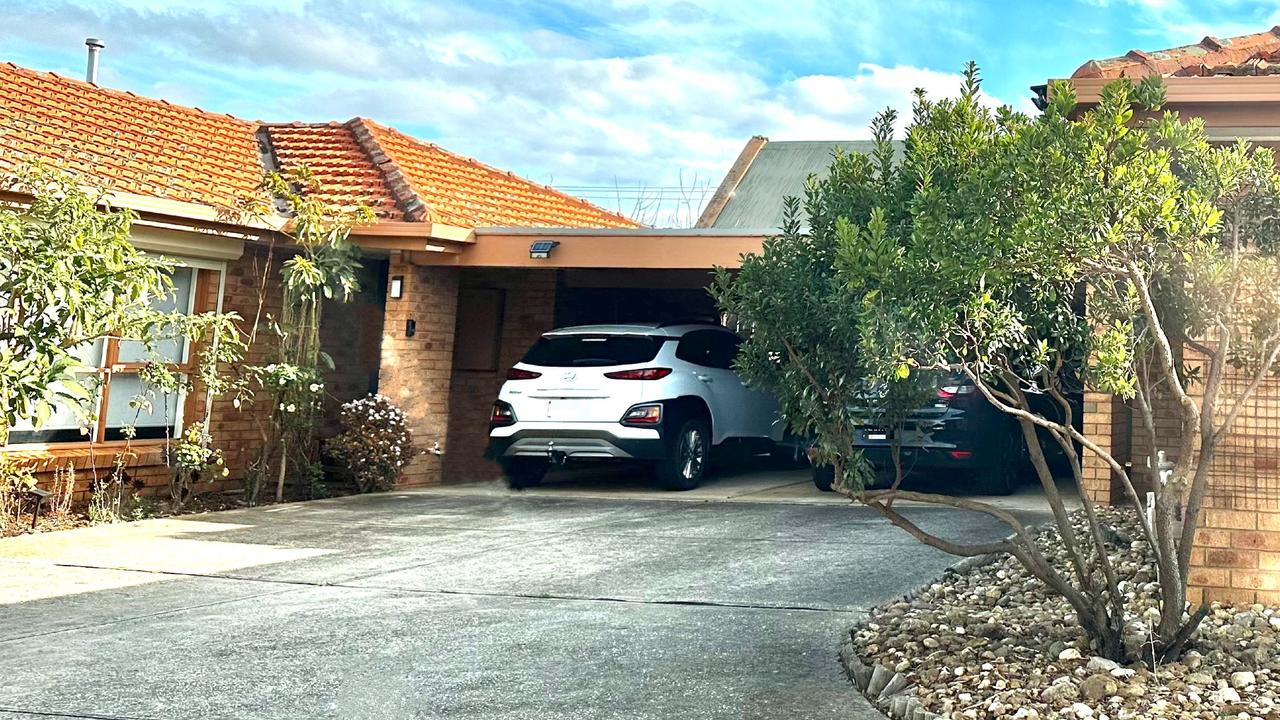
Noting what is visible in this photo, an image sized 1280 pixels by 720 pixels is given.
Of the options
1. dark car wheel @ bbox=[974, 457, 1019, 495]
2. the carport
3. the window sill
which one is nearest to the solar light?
the carport

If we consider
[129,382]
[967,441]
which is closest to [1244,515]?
[967,441]

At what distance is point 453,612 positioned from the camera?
22.8ft

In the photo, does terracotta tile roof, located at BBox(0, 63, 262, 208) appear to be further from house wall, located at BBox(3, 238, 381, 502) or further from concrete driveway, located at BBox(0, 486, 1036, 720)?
concrete driveway, located at BBox(0, 486, 1036, 720)

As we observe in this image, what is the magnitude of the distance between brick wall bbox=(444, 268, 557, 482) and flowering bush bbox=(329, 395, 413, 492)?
274 centimetres

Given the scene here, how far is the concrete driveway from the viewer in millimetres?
5355

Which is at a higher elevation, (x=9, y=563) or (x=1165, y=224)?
(x=1165, y=224)

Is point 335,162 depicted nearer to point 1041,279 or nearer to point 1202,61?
point 1202,61

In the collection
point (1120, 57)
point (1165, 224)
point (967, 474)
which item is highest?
point (1120, 57)

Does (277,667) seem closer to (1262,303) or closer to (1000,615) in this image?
(1000,615)

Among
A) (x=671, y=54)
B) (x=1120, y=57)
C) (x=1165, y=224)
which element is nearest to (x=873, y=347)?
(x=1165, y=224)

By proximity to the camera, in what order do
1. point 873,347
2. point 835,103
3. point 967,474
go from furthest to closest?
point 835,103 → point 967,474 → point 873,347

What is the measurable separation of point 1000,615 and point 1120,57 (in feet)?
13.0

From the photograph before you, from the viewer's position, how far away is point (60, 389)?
9344 mm

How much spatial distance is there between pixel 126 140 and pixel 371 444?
418cm
